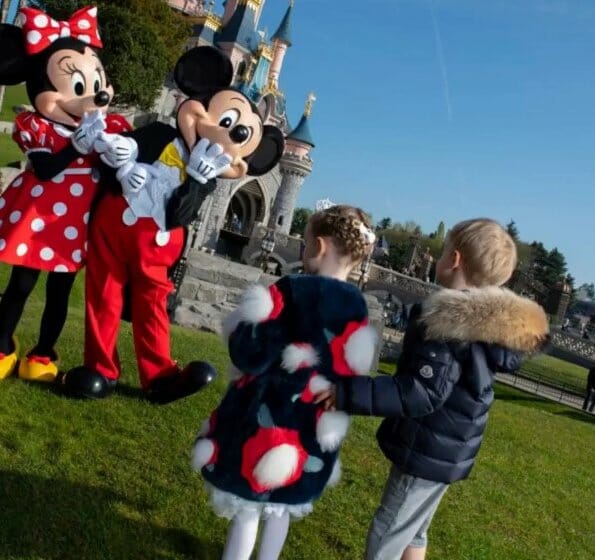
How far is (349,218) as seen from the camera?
255cm

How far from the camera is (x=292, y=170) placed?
41.1m

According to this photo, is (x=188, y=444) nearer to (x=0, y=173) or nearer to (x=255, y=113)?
(x=255, y=113)

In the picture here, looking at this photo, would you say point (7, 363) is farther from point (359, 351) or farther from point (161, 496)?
point (359, 351)

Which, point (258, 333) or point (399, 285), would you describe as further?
point (399, 285)

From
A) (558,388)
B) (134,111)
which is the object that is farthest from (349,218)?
(134,111)

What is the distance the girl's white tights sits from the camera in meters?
2.45

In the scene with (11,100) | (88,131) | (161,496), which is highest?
(11,100)

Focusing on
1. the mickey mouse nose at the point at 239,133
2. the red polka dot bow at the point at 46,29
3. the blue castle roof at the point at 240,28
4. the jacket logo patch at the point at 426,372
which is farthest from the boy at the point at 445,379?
the blue castle roof at the point at 240,28

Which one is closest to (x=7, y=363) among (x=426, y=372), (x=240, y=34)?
(x=426, y=372)

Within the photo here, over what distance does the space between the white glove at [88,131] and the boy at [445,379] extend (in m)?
2.44

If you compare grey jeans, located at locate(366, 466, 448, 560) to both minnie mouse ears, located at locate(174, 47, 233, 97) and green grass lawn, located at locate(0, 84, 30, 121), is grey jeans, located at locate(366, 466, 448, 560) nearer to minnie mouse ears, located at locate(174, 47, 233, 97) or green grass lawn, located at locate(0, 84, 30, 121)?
minnie mouse ears, located at locate(174, 47, 233, 97)

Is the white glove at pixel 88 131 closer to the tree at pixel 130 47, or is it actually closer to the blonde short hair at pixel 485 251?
the blonde short hair at pixel 485 251

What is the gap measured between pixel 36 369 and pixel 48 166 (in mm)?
1343

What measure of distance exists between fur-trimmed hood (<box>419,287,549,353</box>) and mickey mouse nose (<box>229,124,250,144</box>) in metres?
2.12
